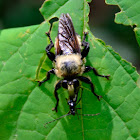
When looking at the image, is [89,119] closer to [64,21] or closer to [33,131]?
[33,131]

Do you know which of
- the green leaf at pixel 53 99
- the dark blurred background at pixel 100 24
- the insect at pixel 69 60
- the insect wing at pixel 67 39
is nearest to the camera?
the green leaf at pixel 53 99

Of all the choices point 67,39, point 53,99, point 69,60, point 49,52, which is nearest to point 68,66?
point 69,60

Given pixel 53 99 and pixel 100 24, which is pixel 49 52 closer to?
pixel 53 99

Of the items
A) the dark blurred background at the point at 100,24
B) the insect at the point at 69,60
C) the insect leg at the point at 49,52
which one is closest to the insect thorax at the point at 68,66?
the insect at the point at 69,60

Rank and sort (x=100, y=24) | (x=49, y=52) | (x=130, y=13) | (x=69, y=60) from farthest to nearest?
(x=100, y=24) < (x=69, y=60) < (x=49, y=52) < (x=130, y=13)

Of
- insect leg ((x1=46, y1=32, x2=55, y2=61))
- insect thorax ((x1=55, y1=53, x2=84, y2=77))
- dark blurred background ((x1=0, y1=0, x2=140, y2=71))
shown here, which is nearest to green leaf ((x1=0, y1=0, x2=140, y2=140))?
insect leg ((x1=46, y1=32, x2=55, y2=61))

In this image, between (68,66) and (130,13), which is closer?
(130,13)

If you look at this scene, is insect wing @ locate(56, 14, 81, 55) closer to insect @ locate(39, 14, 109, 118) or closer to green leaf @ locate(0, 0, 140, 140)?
insect @ locate(39, 14, 109, 118)

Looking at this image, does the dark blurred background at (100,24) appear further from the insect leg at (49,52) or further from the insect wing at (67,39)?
the insect leg at (49,52)
